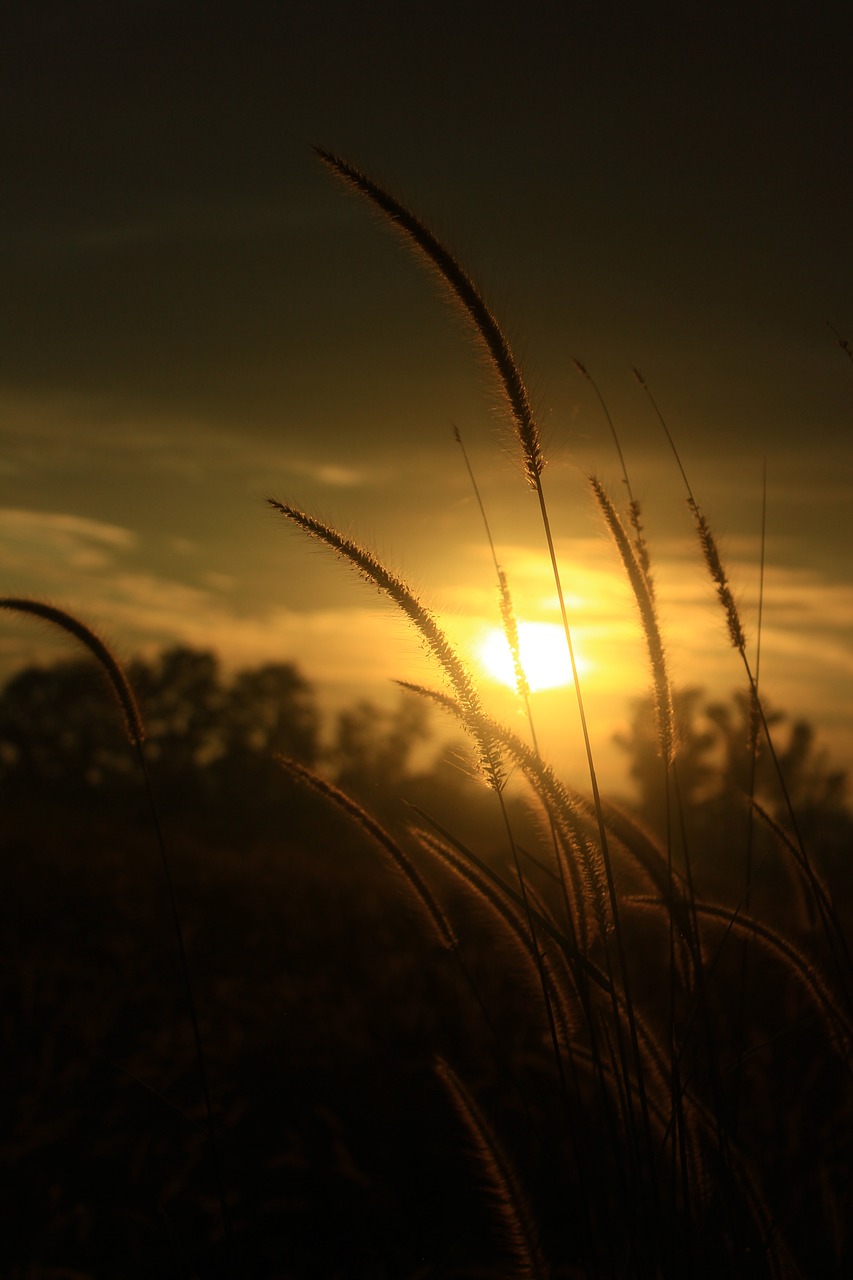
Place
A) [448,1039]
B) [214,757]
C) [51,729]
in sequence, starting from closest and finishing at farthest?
[448,1039]
[214,757]
[51,729]

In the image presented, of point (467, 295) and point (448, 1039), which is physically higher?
point (467, 295)

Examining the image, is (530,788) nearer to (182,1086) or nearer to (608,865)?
(608,865)

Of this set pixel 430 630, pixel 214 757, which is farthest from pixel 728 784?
pixel 214 757

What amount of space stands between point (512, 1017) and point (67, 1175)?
1.68 m

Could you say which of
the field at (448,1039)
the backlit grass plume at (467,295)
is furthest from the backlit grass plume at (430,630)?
the backlit grass plume at (467,295)

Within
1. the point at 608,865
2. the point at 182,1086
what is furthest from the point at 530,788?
the point at 182,1086

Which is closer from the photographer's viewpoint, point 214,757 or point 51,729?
point 214,757

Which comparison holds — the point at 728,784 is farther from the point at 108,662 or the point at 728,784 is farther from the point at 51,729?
the point at 51,729

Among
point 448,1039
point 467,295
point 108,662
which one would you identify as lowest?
point 448,1039

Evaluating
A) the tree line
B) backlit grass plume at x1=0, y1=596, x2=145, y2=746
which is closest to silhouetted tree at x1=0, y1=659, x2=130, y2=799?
the tree line

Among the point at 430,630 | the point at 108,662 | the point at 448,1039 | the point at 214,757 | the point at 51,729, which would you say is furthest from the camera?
the point at 51,729

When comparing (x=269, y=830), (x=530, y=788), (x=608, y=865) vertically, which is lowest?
(x=269, y=830)

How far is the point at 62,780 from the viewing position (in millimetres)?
12539

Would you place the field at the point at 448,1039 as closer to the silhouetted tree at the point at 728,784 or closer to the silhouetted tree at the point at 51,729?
the silhouetted tree at the point at 728,784
